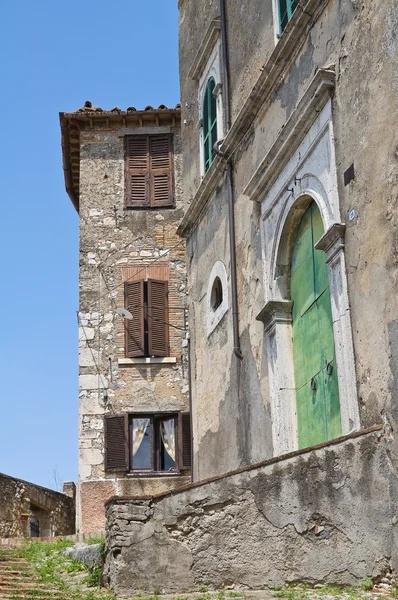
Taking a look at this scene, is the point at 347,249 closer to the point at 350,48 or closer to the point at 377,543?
the point at 350,48

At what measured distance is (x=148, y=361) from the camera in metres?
18.6

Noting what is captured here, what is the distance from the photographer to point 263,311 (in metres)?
11.2

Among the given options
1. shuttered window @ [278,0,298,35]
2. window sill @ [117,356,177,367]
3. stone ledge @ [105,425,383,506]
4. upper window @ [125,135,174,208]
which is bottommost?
stone ledge @ [105,425,383,506]

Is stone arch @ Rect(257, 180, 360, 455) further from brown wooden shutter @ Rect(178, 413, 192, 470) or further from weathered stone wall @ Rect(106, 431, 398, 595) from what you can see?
brown wooden shutter @ Rect(178, 413, 192, 470)

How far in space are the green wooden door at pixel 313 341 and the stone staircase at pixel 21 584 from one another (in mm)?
2965

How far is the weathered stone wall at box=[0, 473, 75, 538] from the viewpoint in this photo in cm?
1920

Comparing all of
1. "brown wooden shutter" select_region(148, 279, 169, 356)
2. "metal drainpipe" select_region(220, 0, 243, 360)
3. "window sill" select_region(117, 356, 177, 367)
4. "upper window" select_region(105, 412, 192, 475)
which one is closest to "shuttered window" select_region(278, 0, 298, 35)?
"metal drainpipe" select_region(220, 0, 243, 360)

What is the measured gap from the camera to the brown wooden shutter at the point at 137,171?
19812 millimetres

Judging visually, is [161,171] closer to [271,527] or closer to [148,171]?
[148,171]

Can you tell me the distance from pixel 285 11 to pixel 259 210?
90.4 inches

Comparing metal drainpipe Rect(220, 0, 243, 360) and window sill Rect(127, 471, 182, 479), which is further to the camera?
window sill Rect(127, 471, 182, 479)

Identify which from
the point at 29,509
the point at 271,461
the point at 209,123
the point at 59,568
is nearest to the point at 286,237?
the point at 271,461

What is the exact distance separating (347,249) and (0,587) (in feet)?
15.1

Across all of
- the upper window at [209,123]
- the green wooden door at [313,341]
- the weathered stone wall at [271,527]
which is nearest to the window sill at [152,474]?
the upper window at [209,123]
